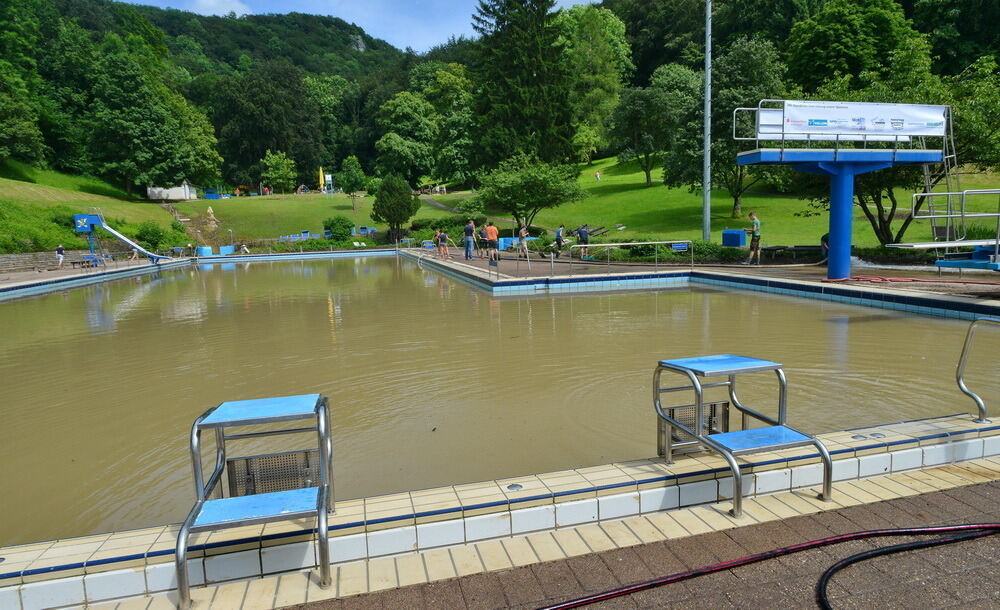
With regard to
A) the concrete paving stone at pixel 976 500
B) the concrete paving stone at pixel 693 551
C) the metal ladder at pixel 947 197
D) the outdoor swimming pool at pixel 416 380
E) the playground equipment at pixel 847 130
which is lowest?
the outdoor swimming pool at pixel 416 380

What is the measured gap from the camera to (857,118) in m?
13.4

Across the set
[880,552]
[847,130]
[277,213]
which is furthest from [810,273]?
[277,213]

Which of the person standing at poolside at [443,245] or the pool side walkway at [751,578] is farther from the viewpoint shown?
the person standing at poolside at [443,245]

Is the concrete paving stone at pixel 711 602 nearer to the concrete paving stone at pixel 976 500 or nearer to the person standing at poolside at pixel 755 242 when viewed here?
the concrete paving stone at pixel 976 500

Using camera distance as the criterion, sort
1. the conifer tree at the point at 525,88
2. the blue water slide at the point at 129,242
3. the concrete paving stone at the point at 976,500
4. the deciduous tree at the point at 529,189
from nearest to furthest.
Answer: the concrete paving stone at the point at 976,500
the deciduous tree at the point at 529,189
the blue water slide at the point at 129,242
the conifer tree at the point at 525,88

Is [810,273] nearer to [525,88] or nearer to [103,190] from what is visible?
[525,88]

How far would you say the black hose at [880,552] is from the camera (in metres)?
2.56

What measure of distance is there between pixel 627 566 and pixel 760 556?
62 cm

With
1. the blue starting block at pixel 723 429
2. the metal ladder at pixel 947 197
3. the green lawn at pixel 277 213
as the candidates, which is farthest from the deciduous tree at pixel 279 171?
the blue starting block at pixel 723 429

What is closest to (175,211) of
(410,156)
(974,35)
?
(410,156)

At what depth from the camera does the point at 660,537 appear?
304 centimetres

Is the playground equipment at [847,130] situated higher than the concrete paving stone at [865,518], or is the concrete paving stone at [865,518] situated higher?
the playground equipment at [847,130]

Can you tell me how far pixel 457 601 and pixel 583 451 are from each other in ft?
7.61

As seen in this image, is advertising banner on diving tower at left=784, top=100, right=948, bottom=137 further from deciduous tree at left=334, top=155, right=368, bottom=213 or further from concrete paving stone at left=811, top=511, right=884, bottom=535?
deciduous tree at left=334, top=155, right=368, bottom=213
